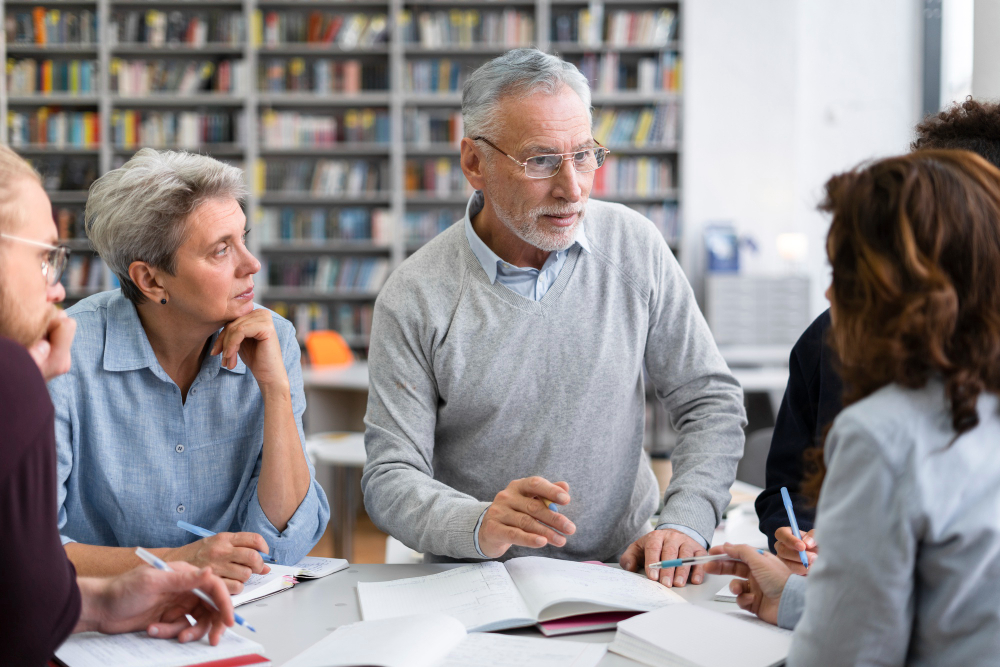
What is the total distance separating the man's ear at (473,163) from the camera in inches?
63.6

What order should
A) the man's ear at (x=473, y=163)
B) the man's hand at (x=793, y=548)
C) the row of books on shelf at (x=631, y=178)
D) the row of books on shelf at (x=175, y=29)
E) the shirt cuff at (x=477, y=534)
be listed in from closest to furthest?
the man's hand at (x=793, y=548)
the shirt cuff at (x=477, y=534)
the man's ear at (x=473, y=163)
the row of books on shelf at (x=175, y=29)
the row of books on shelf at (x=631, y=178)

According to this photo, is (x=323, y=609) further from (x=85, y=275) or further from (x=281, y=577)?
(x=85, y=275)

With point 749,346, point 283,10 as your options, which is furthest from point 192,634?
point 283,10

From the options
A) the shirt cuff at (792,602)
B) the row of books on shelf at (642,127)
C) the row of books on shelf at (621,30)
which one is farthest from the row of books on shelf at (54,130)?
A: the shirt cuff at (792,602)

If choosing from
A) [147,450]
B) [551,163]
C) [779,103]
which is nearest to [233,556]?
[147,450]

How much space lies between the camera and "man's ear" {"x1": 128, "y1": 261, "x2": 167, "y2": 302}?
4.68ft

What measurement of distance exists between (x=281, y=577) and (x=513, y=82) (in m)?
0.95

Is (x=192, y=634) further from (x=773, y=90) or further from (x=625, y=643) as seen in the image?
(x=773, y=90)

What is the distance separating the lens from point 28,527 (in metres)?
0.83

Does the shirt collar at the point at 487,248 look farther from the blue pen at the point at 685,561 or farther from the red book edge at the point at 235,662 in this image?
the red book edge at the point at 235,662

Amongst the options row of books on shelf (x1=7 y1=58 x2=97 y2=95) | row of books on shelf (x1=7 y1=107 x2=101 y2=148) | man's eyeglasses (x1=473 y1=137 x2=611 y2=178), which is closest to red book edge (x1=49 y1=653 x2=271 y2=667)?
man's eyeglasses (x1=473 y1=137 x2=611 y2=178)

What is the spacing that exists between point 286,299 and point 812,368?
5236 mm

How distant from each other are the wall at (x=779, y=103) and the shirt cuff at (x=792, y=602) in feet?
17.1

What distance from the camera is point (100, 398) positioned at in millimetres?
1380
